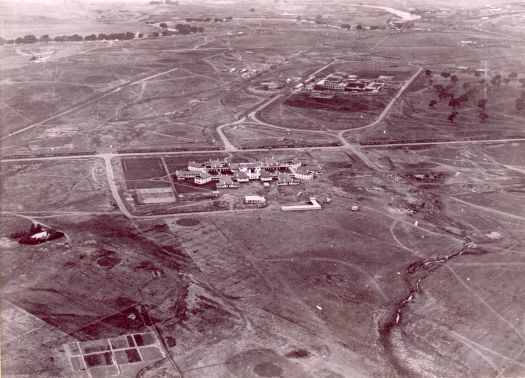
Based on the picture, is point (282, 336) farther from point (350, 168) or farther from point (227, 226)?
point (350, 168)

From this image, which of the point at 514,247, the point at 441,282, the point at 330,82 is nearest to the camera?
the point at 441,282

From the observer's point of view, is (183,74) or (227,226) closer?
(227,226)

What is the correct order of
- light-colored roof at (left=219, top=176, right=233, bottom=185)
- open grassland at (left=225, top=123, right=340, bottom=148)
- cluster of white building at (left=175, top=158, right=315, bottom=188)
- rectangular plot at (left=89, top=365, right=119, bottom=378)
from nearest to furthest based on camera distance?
rectangular plot at (left=89, top=365, right=119, bottom=378) → light-colored roof at (left=219, top=176, right=233, bottom=185) → cluster of white building at (left=175, top=158, right=315, bottom=188) → open grassland at (left=225, top=123, right=340, bottom=148)

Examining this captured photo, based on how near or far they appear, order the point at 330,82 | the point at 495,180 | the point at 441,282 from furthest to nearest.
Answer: the point at 330,82 → the point at 495,180 → the point at 441,282

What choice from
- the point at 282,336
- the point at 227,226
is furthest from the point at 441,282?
the point at 227,226

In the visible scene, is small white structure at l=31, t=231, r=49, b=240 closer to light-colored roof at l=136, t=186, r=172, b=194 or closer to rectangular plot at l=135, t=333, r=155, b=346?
light-colored roof at l=136, t=186, r=172, b=194

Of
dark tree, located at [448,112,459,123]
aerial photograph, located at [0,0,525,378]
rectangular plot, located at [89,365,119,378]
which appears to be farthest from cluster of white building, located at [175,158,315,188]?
dark tree, located at [448,112,459,123]

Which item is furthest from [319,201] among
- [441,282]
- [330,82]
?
[330,82]

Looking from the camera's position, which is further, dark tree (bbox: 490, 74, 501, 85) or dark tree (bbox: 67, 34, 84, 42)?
dark tree (bbox: 67, 34, 84, 42)
